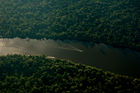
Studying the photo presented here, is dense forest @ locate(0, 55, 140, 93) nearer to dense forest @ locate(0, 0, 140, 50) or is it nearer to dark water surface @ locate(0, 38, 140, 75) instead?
dark water surface @ locate(0, 38, 140, 75)

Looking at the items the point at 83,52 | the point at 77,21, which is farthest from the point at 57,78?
the point at 77,21

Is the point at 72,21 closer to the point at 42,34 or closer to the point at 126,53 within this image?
the point at 42,34

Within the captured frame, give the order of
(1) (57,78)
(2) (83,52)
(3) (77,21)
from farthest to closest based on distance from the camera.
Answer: (3) (77,21) < (2) (83,52) < (1) (57,78)

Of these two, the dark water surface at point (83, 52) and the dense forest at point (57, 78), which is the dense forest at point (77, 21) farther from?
the dense forest at point (57, 78)

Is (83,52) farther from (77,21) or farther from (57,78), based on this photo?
(57,78)

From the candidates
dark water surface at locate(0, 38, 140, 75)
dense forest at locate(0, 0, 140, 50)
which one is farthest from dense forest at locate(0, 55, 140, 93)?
dense forest at locate(0, 0, 140, 50)
